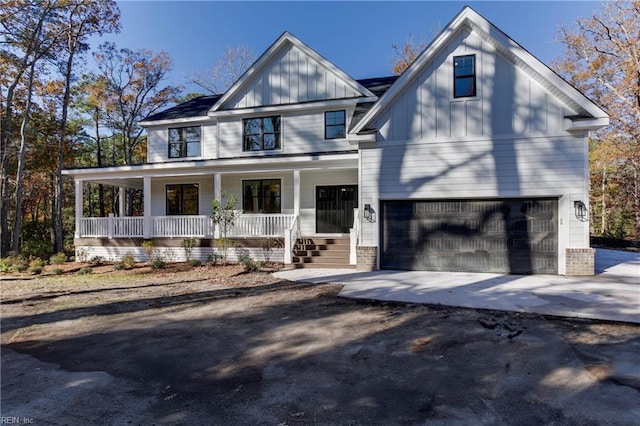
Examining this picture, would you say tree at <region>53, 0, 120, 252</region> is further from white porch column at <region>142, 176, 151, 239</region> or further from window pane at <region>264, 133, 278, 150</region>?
window pane at <region>264, 133, 278, 150</region>

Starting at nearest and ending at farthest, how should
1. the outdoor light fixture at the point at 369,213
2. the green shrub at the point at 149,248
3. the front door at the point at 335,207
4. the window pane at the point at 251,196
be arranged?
the outdoor light fixture at the point at 369,213, the green shrub at the point at 149,248, the front door at the point at 335,207, the window pane at the point at 251,196

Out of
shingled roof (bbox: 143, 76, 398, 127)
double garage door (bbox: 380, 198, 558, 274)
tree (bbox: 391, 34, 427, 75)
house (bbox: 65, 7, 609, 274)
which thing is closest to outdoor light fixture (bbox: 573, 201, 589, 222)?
house (bbox: 65, 7, 609, 274)

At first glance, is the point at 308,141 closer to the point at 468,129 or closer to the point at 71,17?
the point at 468,129

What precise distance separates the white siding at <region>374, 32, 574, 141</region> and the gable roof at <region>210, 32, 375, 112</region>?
11.7 feet

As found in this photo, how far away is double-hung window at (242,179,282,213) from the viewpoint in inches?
572

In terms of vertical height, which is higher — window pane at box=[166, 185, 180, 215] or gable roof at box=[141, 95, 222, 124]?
gable roof at box=[141, 95, 222, 124]

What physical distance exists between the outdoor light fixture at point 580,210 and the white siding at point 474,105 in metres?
1.98

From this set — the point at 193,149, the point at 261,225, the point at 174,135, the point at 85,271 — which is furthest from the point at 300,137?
the point at 85,271

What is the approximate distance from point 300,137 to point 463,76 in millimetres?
6711

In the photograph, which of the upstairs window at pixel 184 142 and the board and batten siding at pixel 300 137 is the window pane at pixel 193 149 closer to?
the upstairs window at pixel 184 142

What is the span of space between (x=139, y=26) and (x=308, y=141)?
1238 cm

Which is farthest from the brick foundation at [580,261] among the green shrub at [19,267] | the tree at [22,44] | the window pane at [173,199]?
the tree at [22,44]

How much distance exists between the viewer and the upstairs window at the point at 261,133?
→ 48.5ft

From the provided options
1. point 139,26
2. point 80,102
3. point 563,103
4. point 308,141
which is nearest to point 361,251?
point 308,141
